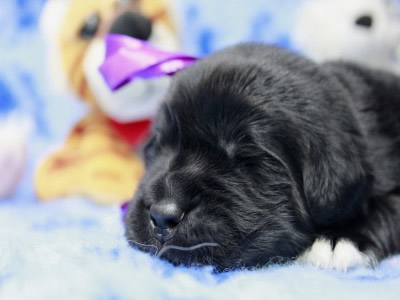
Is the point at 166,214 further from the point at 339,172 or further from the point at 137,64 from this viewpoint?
the point at 137,64

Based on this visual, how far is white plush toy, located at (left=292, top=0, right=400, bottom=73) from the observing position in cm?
340

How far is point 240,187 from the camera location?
1798mm

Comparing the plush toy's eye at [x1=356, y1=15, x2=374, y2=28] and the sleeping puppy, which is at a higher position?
the plush toy's eye at [x1=356, y1=15, x2=374, y2=28]

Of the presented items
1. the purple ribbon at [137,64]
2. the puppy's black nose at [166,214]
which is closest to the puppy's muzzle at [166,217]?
the puppy's black nose at [166,214]

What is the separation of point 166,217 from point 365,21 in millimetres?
2265

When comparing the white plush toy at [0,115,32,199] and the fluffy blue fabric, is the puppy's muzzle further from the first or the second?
the white plush toy at [0,115,32,199]

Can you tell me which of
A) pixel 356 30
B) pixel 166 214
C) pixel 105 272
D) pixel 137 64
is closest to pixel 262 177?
pixel 166 214

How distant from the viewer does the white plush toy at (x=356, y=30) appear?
11.2 feet

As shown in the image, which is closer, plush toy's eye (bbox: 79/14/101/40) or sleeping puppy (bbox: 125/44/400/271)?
sleeping puppy (bbox: 125/44/400/271)

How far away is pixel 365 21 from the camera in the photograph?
11.1ft

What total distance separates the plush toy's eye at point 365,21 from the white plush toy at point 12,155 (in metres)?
2.12

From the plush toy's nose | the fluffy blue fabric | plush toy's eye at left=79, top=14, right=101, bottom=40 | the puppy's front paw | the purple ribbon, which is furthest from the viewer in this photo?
plush toy's eye at left=79, top=14, right=101, bottom=40

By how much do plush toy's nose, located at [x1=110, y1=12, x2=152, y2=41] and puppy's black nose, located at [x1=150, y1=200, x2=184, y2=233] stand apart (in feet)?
5.07

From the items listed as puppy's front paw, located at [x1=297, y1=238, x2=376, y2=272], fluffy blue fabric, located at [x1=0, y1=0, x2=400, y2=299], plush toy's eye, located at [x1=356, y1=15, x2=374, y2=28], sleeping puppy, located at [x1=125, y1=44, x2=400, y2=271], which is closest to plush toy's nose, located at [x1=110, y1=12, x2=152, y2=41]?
fluffy blue fabric, located at [x1=0, y1=0, x2=400, y2=299]
